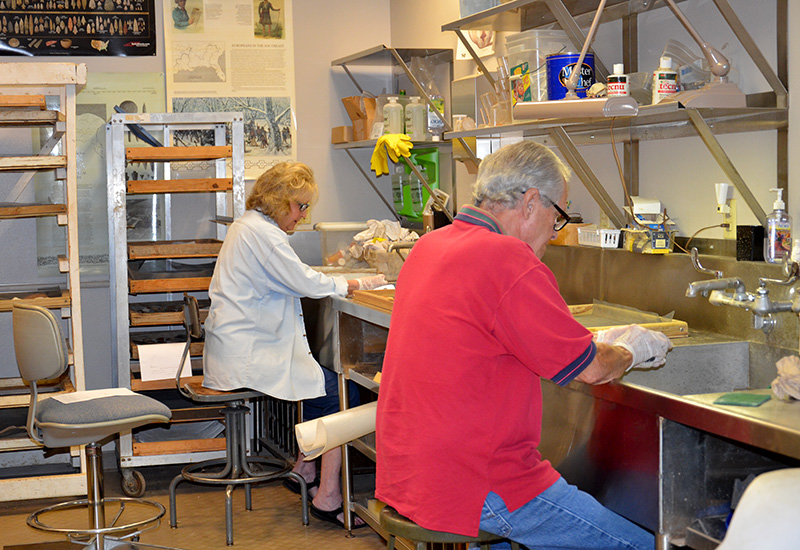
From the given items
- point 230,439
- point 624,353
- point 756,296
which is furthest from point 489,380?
point 230,439

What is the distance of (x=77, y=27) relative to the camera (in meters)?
4.76

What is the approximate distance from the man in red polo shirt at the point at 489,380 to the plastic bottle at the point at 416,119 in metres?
2.36

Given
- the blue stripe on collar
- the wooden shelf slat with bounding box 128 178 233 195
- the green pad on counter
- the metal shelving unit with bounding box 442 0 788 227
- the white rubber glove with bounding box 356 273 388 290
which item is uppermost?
the metal shelving unit with bounding box 442 0 788 227

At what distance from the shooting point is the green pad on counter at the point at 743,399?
1752 millimetres

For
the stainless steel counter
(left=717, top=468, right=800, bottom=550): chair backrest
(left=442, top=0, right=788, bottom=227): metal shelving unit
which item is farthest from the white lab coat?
(left=717, top=468, right=800, bottom=550): chair backrest

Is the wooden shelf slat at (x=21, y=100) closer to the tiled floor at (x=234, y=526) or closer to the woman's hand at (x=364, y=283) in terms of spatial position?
the woman's hand at (x=364, y=283)

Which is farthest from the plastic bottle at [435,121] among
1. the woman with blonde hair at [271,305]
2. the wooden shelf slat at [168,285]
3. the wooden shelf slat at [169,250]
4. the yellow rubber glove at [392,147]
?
the wooden shelf slat at [168,285]

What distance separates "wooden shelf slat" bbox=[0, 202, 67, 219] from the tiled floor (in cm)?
138

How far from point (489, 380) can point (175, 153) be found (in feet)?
9.60

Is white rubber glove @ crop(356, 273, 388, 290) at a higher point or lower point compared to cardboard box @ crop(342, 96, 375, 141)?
lower

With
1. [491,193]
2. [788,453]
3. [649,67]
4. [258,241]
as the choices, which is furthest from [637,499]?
[258,241]

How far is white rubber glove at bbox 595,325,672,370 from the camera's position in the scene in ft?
6.63

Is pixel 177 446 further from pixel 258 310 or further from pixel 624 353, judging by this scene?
pixel 624 353

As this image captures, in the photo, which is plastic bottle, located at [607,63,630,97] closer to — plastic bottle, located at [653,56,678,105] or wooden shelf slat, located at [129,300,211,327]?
plastic bottle, located at [653,56,678,105]
